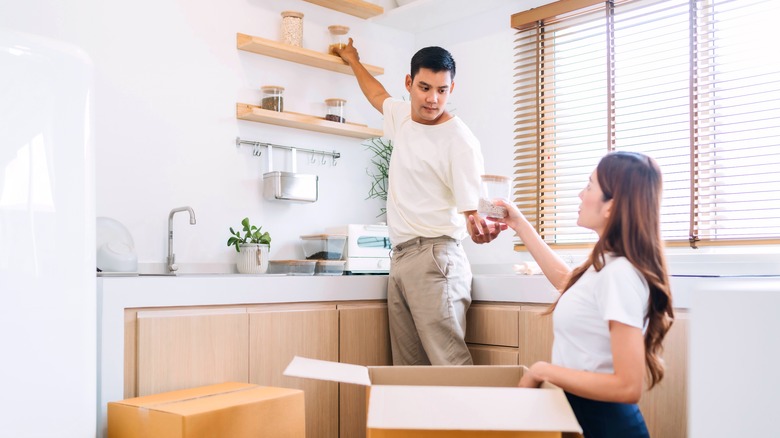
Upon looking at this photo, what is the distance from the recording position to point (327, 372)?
52.4 inches

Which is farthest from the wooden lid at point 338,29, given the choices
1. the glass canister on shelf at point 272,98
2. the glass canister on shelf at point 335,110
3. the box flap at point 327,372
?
the box flap at point 327,372

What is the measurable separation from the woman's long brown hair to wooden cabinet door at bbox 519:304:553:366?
955 millimetres

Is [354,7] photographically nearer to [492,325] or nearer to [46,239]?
[492,325]

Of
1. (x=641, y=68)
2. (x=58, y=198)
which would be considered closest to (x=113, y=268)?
(x=58, y=198)

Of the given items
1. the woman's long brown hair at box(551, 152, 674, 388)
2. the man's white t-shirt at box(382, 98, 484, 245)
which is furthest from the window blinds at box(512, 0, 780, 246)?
the woman's long brown hair at box(551, 152, 674, 388)

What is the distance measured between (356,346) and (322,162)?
43.0 inches

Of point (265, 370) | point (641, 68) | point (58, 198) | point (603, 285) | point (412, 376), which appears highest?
point (641, 68)

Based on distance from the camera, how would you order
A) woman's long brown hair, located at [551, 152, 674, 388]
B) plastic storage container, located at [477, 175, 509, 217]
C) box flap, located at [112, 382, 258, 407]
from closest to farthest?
woman's long brown hair, located at [551, 152, 674, 388] → box flap, located at [112, 382, 258, 407] → plastic storage container, located at [477, 175, 509, 217]

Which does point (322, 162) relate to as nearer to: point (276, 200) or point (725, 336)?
point (276, 200)

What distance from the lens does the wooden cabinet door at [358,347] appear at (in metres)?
2.81

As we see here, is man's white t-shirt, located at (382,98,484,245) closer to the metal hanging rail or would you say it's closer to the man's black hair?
the man's black hair

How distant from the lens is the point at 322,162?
362 cm

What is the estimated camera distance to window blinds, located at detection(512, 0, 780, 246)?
2865 mm

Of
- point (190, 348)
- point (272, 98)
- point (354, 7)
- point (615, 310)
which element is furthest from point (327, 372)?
point (354, 7)
